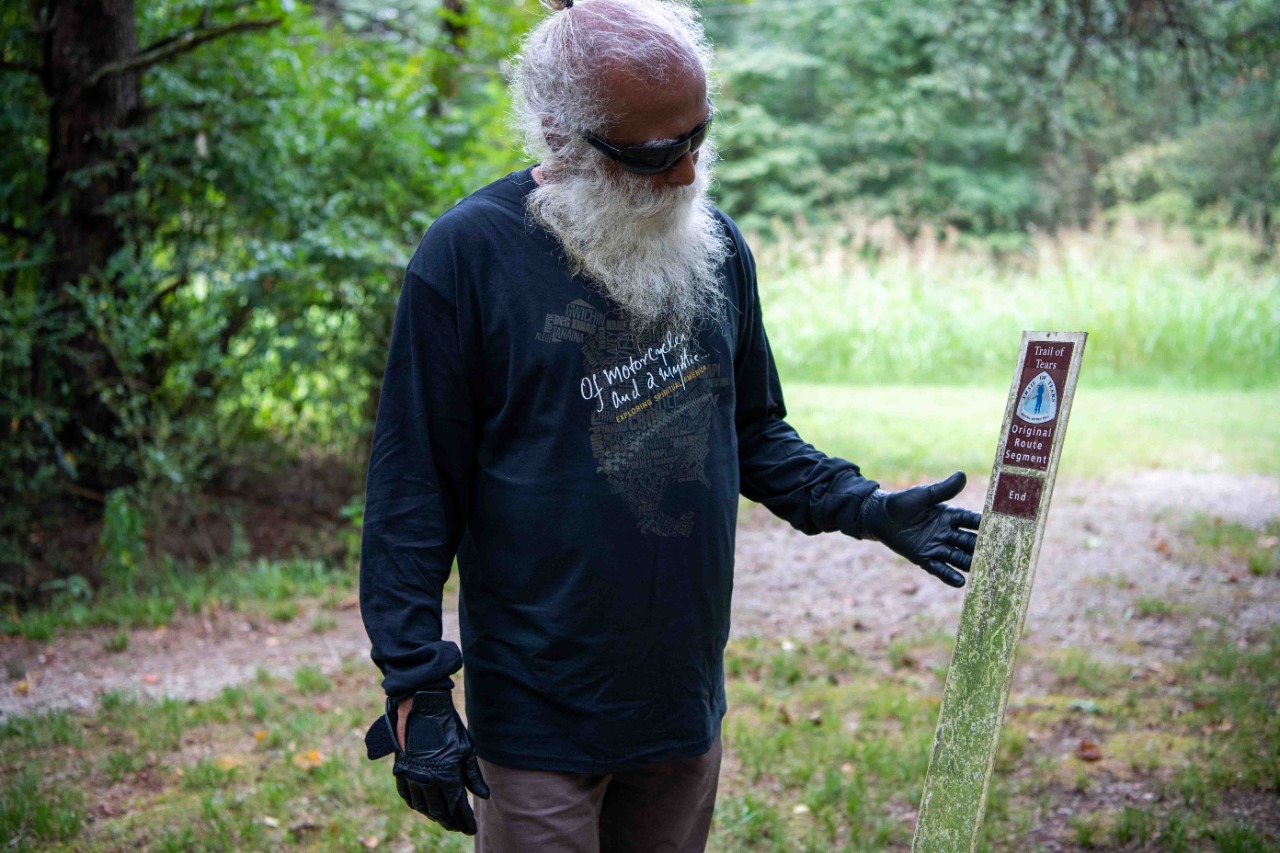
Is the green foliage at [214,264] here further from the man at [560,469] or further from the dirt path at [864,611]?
the man at [560,469]

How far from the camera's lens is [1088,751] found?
13.6ft

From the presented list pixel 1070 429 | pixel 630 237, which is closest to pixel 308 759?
pixel 630 237

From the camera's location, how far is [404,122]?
6859 millimetres

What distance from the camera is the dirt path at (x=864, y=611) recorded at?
5.08 meters

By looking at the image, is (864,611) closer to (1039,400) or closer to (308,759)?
(308,759)

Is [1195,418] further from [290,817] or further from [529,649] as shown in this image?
[529,649]

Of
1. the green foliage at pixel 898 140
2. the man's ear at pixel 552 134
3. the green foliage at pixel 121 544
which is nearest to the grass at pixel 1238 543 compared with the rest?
the man's ear at pixel 552 134

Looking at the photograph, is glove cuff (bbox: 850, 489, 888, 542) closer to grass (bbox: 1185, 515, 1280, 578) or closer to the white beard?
the white beard

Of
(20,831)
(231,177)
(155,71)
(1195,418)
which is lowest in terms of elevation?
(20,831)

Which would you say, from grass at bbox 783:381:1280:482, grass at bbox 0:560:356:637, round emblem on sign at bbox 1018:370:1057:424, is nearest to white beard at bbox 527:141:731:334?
round emblem on sign at bbox 1018:370:1057:424

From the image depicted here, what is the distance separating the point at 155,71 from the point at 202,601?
2.89 m

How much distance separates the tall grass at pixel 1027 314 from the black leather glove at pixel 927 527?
1046cm

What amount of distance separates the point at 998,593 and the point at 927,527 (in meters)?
0.25

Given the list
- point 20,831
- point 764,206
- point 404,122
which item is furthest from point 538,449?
point 764,206
